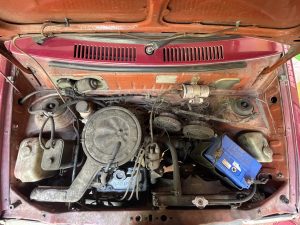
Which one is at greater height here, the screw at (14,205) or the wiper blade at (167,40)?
the wiper blade at (167,40)

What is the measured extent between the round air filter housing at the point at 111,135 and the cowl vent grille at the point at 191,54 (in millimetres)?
344

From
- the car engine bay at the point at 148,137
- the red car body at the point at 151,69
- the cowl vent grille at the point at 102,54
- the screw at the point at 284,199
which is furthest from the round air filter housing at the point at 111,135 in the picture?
the screw at the point at 284,199

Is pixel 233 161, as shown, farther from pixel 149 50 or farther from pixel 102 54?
pixel 102 54

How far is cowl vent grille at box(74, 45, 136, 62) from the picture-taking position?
4.59ft

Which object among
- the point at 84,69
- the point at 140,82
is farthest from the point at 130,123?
the point at 84,69

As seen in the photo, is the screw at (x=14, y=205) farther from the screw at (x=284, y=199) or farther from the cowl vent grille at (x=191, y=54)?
the screw at (x=284, y=199)

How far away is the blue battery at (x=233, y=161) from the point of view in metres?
1.68

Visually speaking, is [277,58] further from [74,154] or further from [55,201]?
[55,201]

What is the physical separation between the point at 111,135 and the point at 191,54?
0.54 metres

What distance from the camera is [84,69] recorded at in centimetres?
140

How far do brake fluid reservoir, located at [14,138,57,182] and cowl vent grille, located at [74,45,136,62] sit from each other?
552mm

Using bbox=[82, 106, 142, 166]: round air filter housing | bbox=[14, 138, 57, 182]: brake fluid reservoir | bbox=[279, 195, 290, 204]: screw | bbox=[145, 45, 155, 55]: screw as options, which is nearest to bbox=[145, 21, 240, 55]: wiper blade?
bbox=[145, 45, 155, 55]: screw

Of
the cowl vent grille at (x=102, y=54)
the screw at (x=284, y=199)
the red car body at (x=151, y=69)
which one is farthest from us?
the screw at (x=284, y=199)

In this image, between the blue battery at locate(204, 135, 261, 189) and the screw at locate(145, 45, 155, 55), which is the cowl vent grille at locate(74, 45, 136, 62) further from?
the blue battery at locate(204, 135, 261, 189)
